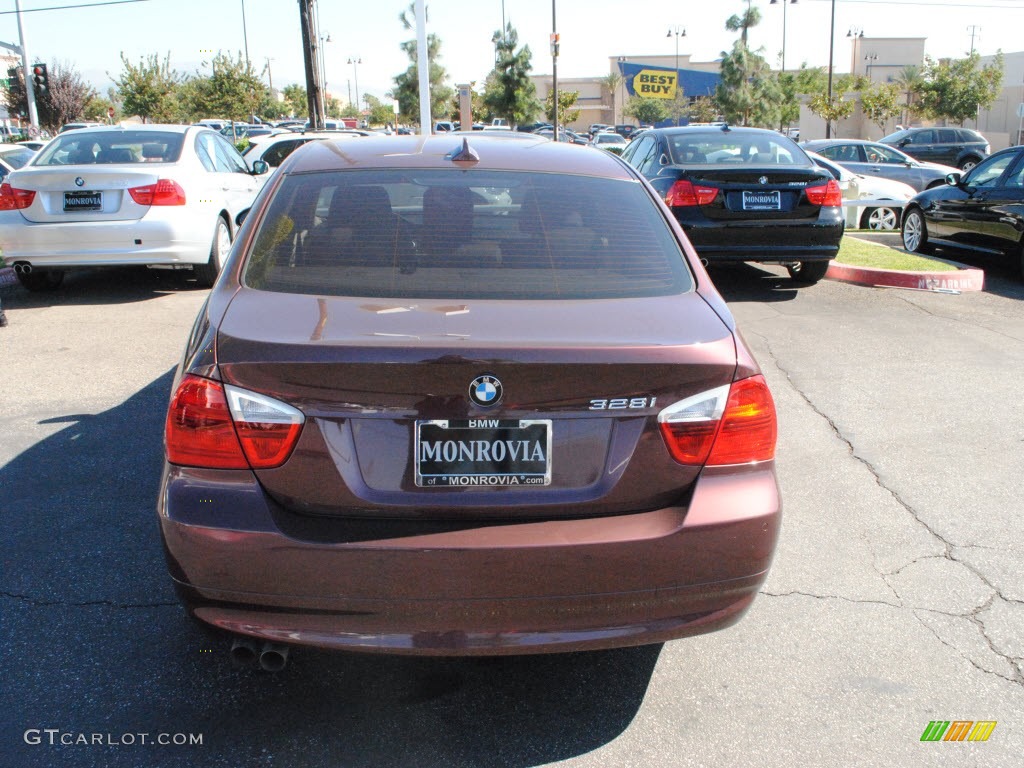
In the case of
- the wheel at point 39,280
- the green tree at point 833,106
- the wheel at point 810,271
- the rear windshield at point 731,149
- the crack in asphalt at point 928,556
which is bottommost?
the crack in asphalt at point 928,556

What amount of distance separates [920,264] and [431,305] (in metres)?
9.62

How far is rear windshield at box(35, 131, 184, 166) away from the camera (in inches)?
366

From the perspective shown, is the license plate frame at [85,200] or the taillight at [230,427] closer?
the taillight at [230,427]

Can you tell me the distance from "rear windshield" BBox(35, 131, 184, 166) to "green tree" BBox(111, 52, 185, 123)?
103 ft

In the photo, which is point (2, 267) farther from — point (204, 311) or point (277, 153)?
point (204, 311)

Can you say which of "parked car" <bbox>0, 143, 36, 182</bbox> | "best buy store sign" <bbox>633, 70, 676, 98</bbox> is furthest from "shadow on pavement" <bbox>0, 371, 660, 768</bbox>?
"best buy store sign" <bbox>633, 70, 676, 98</bbox>

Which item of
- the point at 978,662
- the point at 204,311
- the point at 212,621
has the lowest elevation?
the point at 978,662

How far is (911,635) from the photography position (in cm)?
327

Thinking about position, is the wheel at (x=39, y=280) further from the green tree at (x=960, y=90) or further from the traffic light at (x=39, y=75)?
the green tree at (x=960, y=90)

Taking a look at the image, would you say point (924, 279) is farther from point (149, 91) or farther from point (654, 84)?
point (654, 84)

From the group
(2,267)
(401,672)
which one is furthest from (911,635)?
(2,267)

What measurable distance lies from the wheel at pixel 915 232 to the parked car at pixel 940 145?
17.6m

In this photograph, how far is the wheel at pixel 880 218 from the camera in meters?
15.3

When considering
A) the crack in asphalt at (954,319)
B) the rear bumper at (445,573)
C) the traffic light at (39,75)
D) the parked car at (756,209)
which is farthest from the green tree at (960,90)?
the rear bumper at (445,573)
